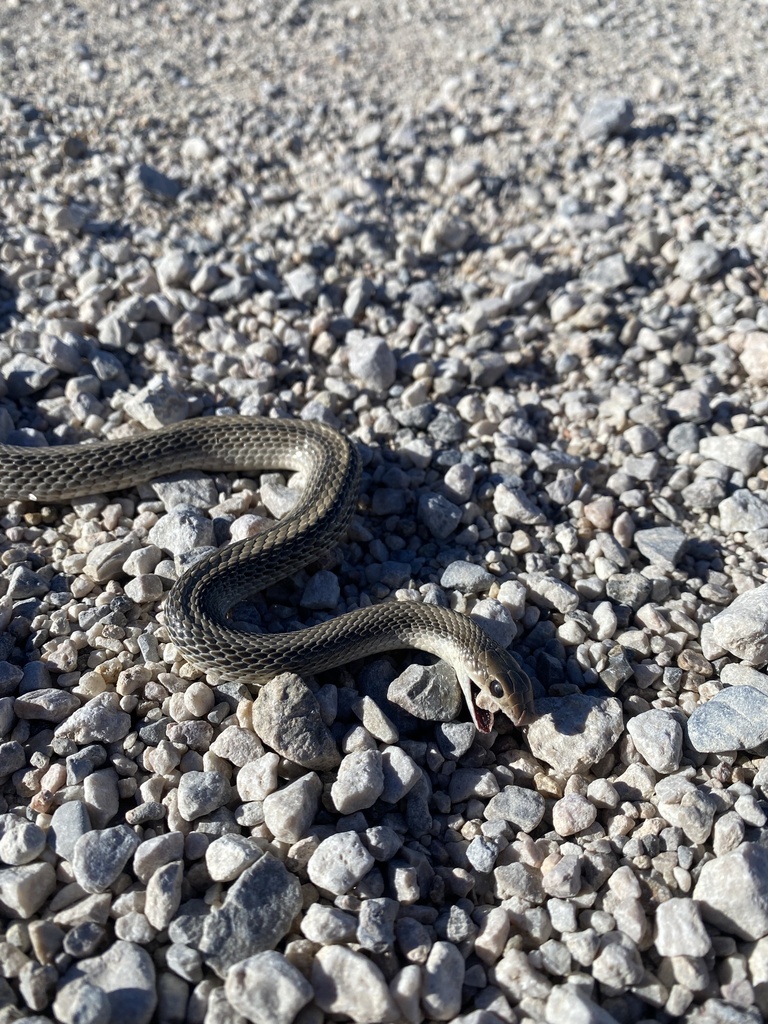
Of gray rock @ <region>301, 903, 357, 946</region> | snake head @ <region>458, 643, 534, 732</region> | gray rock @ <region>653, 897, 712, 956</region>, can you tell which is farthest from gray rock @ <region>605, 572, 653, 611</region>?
gray rock @ <region>301, 903, 357, 946</region>

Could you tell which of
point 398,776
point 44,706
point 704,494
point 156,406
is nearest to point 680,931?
point 398,776

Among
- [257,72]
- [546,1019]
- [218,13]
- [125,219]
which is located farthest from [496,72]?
[546,1019]

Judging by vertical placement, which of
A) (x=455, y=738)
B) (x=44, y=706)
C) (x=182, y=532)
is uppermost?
(x=182, y=532)

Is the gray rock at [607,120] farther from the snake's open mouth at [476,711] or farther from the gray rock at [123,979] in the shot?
the gray rock at [123,979]

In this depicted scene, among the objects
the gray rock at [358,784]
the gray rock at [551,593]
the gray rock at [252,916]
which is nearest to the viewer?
the gray rock at [252,916]

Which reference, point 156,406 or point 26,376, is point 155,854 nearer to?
point 156,406

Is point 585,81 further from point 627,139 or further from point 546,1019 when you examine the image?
point 546,1019

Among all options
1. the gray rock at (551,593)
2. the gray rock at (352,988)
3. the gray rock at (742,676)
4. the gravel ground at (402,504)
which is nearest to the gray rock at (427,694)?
the gravel ground at (402,504)
